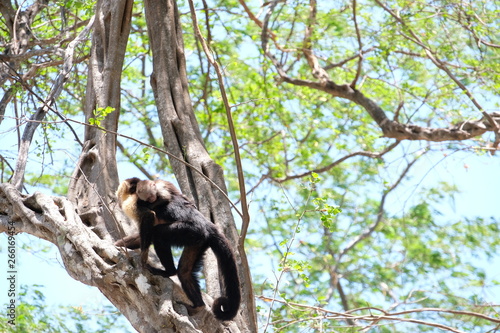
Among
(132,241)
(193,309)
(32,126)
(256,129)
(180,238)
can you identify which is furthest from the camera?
(256,129)

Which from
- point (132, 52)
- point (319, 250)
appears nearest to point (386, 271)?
point (319, 250)

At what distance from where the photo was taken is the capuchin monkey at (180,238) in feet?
11.8

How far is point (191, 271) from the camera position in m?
3.77

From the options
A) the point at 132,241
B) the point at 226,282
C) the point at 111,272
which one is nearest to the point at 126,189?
the point at 132,241

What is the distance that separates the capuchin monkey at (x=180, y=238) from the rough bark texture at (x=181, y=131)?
101 millimetres

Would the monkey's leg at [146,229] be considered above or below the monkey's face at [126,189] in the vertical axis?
below

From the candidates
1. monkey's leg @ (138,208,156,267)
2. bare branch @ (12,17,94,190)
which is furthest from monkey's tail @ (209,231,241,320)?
bare branch @ (12,17,94,190)

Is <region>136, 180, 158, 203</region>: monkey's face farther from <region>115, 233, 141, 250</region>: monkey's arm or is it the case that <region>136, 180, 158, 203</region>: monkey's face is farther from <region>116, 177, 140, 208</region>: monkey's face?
<region>115, 233, 141, 250</region>: monkey's arm

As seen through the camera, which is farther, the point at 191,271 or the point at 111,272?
the point at 191,271

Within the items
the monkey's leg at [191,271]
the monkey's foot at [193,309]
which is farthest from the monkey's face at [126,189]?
the monkey's foot at [193,309]

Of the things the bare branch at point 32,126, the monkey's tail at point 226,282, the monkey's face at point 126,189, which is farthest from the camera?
the bare branch at point 32,126

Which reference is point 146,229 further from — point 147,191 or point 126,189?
point 126,189

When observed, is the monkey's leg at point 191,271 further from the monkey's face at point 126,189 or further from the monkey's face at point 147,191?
the monkey's face at point 126,189

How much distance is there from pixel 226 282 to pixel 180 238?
0.41 m
